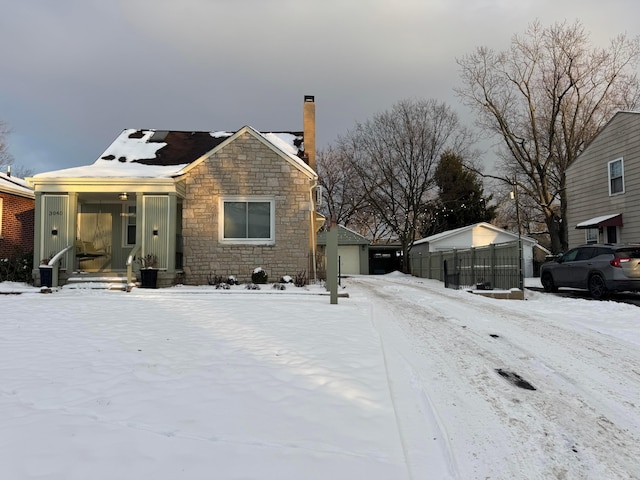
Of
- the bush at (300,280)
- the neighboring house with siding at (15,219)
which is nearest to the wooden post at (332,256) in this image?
the bush at (300,280)

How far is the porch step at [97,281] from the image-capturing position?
39.3 feet

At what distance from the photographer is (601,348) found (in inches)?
238

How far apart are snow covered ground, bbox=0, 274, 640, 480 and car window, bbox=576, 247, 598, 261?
4793 mm

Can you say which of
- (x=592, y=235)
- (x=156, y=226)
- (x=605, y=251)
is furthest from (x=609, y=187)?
(x=156, y=226)

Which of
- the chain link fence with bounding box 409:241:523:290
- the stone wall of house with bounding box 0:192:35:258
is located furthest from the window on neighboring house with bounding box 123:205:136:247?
the chain link fence with bounding box 409:241:523:290

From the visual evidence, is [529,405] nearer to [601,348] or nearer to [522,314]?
[601,348]

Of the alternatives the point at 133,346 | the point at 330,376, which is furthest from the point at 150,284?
the point at 330,376

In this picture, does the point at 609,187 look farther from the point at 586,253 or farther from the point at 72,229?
the point at 72,229

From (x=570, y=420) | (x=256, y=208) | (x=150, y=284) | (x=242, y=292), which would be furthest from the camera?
(x=256, y=208)

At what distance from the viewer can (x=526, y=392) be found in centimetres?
421

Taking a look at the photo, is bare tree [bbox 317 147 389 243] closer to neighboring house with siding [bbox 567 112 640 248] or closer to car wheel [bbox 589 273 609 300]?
neighboring house with siding [bbox 567 112 640 248]

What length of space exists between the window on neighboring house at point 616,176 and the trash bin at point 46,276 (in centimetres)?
1967

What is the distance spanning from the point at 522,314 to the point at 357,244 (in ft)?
79.6

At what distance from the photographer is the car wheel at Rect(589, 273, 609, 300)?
1121cm
